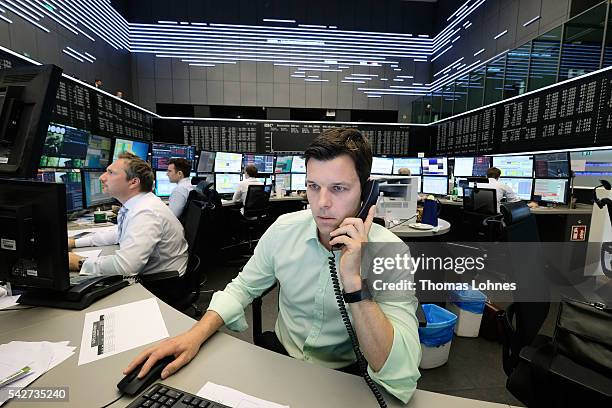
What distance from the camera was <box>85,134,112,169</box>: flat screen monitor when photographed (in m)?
2.93

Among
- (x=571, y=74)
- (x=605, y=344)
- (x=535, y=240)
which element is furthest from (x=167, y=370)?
(x=571, y=74)

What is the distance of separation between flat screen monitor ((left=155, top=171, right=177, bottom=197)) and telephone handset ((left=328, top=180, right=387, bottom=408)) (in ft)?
12.6

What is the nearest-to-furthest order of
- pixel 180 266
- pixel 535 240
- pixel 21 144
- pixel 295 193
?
pixel 21 144 < pixel 535 240 < pixel 180 266 < pixel 295 193

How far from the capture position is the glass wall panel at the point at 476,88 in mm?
5391

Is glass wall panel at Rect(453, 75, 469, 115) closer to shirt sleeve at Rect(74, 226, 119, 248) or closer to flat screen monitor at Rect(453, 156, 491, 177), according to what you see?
flat screen monitor at Rect(453, 156, 491, 177)

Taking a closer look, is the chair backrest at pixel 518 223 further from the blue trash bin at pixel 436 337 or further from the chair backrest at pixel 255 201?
the chair backrest at pixel 255 201

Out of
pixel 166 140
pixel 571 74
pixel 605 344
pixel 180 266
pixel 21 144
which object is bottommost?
pixel 180 266

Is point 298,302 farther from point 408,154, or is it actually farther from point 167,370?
point 408,154

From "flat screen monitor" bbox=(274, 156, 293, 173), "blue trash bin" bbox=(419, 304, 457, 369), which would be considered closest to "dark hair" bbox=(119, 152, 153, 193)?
"blue trash bin" bbox=(419, 304, 457, 369)

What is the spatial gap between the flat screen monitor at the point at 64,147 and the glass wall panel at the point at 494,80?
573 centimetres

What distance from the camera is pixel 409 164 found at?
6312 millimetres

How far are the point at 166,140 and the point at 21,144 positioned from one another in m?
6.08

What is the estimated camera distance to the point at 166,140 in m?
6.49

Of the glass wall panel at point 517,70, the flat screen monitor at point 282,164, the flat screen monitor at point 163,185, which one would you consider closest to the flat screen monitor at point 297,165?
the flat screen monitor at point 282,164
